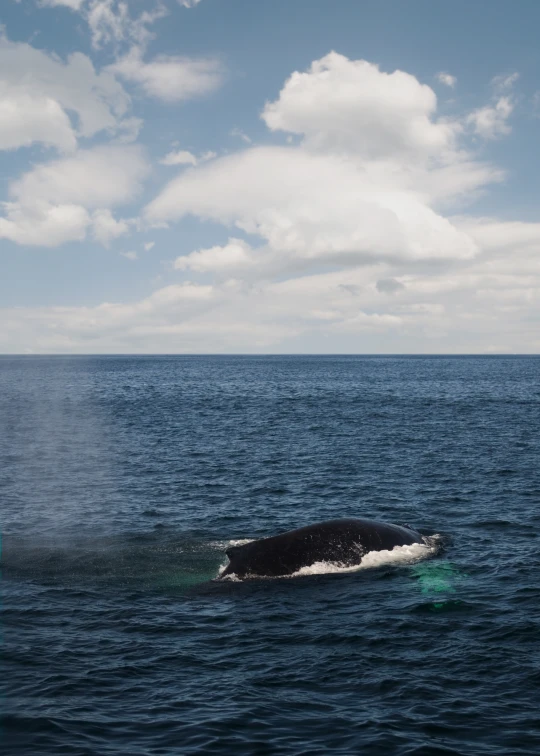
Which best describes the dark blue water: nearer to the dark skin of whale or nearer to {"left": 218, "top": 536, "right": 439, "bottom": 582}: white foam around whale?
{"left": 218, "top": 536, "right": 439, "bottom": 582}: white foam around whale

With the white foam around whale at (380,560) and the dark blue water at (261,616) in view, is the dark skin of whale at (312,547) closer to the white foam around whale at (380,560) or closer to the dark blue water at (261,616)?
the white foam around whale at (380,560)

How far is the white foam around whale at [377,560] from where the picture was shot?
87.5ft

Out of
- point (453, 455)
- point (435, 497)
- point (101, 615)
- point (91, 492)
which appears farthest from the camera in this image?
point (453, 455)

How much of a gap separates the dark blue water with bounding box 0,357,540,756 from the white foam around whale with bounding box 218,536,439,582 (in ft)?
1.76

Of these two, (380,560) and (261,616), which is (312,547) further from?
(261,616)

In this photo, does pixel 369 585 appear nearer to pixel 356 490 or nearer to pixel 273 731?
pixel 273 731

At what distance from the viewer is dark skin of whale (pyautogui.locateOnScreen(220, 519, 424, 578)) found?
2672cm

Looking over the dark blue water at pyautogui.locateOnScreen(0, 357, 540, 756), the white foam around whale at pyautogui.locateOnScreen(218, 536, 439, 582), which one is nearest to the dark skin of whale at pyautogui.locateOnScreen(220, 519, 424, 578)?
the white foam around whale at pyautogui.locateOnScreen(218, 536, 439, 582)

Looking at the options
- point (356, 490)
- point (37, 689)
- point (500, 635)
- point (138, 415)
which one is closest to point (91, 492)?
point (356, 490)

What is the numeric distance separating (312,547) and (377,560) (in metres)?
2.75

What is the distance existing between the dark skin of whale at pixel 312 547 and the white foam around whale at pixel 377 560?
151mm

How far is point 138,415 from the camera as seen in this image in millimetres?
91000

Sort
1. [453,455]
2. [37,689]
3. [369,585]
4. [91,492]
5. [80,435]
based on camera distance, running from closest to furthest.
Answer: [37,689] → [369,585] → [91,492] → [453,455] → [80,435]

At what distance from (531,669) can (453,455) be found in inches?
1458
